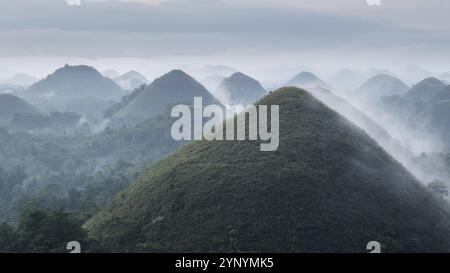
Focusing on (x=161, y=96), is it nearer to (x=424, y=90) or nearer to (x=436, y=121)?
(x=436, y=121)

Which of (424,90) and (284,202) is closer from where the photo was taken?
(284,202)

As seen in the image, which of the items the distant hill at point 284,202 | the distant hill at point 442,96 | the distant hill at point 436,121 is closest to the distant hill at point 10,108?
the distant hill at point 436,121

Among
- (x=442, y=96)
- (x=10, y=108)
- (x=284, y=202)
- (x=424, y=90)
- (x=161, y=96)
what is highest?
(x=424, y=90)

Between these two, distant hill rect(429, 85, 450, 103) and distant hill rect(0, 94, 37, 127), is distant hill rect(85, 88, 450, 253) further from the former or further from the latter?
distant hill rect(429, 85, 450, 103)

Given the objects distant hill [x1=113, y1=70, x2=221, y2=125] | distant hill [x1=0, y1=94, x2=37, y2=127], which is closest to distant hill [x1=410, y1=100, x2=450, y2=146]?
distant hill [x1=113, y1=70, x2=221, y2=125]

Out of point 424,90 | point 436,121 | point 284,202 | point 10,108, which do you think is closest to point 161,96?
point 10,108

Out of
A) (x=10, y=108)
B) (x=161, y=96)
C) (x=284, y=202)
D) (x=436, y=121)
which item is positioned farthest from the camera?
(x=10, y=108)
